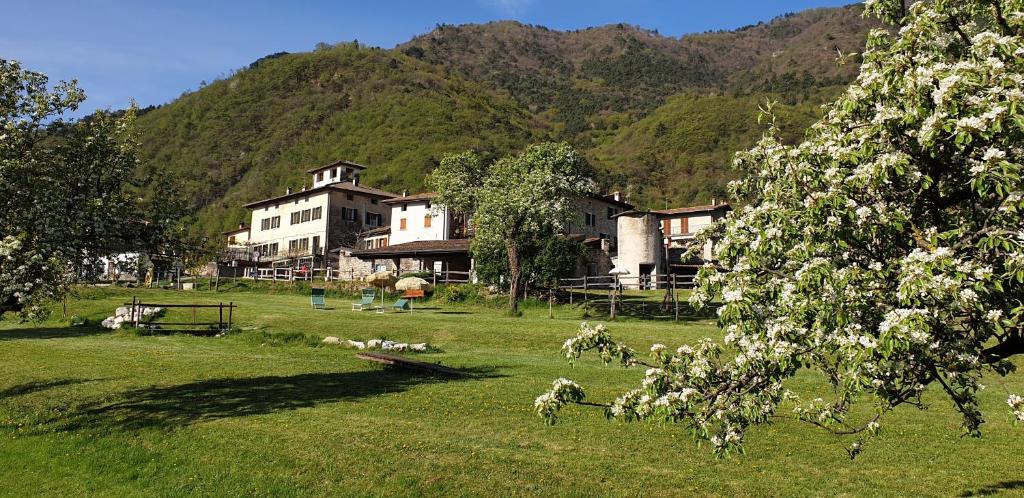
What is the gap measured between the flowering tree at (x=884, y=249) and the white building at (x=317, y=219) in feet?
243

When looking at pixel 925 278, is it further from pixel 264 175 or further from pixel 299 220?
pixel 264 175

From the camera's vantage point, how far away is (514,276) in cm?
4578

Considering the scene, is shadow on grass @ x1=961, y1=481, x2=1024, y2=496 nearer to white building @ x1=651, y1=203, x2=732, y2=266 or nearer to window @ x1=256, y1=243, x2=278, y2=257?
white building @ x1=651, y1=203, x2=732, y2=266

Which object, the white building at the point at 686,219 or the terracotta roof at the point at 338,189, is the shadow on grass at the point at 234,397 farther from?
the white building at the point at 686,219

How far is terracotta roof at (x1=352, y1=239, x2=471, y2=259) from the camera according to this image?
2453 inches

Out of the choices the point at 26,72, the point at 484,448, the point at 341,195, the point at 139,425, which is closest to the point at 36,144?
the point at 26,72

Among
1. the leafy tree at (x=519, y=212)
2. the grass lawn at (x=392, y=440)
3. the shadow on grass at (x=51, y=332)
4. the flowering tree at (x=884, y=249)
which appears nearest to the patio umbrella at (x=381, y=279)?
the leafy tree at (x=519, y=212)

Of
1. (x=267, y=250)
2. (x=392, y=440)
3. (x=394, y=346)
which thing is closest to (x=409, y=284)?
(x=394, y=346)

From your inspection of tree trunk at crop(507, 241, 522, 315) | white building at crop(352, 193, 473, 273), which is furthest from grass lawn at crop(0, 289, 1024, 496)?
white building at crop(352, 193, 473, 273)

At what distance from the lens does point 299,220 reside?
83688 millimetres

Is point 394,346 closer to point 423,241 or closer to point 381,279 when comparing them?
point 381,279

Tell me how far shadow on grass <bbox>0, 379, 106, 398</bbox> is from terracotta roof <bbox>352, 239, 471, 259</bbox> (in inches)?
1642

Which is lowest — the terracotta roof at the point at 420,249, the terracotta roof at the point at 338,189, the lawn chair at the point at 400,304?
the lawn chair at the point at 400,304

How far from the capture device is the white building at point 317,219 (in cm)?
8031
